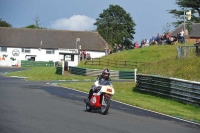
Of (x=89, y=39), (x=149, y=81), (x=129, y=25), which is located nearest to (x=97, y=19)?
(x=129, y=25)

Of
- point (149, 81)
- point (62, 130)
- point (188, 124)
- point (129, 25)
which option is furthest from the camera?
point (129, 25)

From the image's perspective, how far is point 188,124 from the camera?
1578 cm

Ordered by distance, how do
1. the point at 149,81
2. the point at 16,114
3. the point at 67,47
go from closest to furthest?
1. the point at 16,114
2. the point at 149,81
3. the point at 67,47

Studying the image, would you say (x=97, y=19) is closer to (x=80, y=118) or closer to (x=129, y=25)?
(x=129, y=25)

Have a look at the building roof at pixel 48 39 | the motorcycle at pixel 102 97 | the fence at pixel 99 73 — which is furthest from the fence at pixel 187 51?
the building roof at pixel 48 39

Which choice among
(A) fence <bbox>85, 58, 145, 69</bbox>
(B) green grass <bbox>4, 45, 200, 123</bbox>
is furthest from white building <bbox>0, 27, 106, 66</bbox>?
(B) green grass <bbox>4, 45, 200, 123</bbox>

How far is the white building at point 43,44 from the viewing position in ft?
330

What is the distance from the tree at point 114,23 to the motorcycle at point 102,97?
10311 centimetres

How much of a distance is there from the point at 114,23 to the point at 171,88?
97.6 meters

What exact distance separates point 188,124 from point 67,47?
86.8 meters

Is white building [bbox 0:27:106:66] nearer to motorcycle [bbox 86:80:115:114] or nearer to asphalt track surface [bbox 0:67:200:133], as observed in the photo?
motorcycle [bbox 86:80:115:114]

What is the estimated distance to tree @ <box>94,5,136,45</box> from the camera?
121375mm

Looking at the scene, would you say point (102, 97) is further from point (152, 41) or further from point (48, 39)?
point (48, 39)

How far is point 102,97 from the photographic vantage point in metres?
16.7
